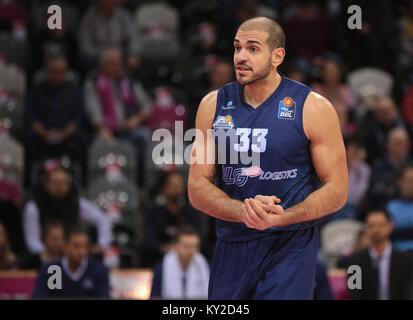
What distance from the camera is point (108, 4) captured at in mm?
9930

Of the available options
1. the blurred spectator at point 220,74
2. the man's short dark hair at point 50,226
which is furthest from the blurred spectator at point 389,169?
the man's short dark hair at point 50,226

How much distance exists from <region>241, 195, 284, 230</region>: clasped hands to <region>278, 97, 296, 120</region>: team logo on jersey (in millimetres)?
511

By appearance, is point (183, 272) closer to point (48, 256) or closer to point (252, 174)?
point (48, 256)

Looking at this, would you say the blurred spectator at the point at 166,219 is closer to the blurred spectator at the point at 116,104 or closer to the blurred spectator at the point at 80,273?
the blurred spectator at the point at 116,104

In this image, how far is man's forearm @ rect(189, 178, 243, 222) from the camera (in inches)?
166

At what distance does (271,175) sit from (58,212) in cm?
417

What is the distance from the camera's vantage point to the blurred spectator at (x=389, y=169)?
8.70 meters

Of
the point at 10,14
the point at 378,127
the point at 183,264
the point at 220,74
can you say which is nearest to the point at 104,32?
the point at 10,14

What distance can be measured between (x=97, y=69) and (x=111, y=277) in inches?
118

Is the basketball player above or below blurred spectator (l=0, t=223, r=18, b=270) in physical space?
above

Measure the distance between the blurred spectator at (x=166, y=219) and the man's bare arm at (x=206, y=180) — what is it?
11.9 feet

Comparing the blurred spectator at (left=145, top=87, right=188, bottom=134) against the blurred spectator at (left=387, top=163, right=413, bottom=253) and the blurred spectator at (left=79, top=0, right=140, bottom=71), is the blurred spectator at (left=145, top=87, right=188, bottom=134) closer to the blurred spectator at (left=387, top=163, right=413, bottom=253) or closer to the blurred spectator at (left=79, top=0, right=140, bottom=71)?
the blurred spectator at (left=79, top=0, right=140, bottom=71)

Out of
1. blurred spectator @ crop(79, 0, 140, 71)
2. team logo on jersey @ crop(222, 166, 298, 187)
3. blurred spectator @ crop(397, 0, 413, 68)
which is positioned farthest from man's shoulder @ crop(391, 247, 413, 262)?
blurred spectator @ crop(79, 0, 140, 71)
